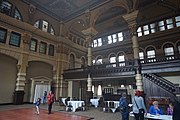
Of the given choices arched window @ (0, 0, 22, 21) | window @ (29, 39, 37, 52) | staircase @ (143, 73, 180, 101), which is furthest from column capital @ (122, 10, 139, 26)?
arched window @ (0, 0, 22, 21)

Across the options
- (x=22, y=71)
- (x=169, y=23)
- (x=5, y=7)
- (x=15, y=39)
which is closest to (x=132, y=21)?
(x=169, y=23)

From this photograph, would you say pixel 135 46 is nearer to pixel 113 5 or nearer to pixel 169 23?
pixel 113 5

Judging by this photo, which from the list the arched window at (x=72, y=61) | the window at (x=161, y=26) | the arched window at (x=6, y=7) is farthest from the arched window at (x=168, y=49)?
the arched window at (x=6, y=7)

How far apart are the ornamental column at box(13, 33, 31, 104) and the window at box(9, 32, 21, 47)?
0.41 meters

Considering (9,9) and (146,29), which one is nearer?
(9,9)

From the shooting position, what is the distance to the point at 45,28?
17.8 m

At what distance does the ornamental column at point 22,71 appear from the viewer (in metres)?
13.7

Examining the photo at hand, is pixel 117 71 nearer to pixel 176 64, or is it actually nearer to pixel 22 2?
pixel 176 64

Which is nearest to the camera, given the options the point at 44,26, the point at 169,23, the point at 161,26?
the point at 169,23

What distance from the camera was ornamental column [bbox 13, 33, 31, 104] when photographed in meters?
13.7

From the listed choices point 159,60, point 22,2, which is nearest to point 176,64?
point 159,60

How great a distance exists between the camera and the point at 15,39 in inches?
564

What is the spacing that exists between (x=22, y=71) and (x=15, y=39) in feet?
11.8

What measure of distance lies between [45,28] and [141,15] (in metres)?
12.9
